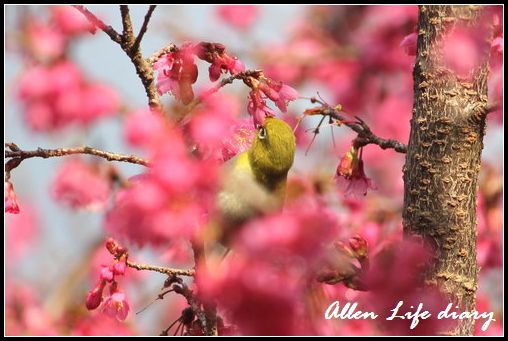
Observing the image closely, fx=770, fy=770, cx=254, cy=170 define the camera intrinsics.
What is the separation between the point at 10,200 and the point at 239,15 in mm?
4828

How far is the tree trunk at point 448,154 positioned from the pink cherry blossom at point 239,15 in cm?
453

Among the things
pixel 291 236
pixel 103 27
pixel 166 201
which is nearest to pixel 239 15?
pixel 103 27

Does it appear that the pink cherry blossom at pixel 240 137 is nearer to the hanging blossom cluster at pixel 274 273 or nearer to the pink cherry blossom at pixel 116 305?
the pink cherry blossom at pixel 116 305

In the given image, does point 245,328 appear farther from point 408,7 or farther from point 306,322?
point 408,7

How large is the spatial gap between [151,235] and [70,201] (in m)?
2.75

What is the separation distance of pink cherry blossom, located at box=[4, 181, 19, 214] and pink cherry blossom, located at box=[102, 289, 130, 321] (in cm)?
43

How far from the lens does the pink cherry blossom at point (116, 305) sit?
8.32 feet

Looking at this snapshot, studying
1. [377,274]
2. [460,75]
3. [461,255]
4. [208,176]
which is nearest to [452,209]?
[461,255]

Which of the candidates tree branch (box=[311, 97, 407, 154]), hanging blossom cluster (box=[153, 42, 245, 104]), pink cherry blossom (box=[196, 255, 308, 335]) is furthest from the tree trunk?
pink cherry blossom (box=[196, 255, 308, 335])

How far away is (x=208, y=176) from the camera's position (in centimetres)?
180

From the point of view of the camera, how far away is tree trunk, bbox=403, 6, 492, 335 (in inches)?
87.2

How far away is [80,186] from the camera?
14.4 feet

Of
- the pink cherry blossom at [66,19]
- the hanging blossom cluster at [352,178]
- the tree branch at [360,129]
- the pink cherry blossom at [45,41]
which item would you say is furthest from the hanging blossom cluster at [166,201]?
the pink cherry blossom at [45,41]

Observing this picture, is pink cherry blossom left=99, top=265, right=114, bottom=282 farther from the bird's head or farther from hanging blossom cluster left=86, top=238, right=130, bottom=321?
the bird's head
